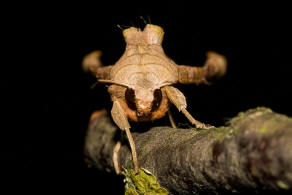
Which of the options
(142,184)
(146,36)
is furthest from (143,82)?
(142,184)

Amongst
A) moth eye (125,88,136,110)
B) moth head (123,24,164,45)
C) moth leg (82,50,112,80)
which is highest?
moth head (123,24,164,45)

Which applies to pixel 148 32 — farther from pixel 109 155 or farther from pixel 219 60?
pixel 109 155

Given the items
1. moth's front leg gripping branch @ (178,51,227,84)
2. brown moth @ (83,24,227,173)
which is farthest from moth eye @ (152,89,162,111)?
moth's front leg gripping branch @ (178,51,227,84)

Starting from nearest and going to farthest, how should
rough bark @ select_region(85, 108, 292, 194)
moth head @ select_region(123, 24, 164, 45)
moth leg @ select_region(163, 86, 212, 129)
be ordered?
rough bark @ select_region(85, 108, 292, 194)
moth leg @ select_region(163, 86, 212, 129)
moth head @ select_region(123, 24, 164, 45)

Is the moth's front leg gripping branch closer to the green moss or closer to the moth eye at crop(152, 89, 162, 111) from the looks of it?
the moth eye at crop(152, 89, 162, 111)

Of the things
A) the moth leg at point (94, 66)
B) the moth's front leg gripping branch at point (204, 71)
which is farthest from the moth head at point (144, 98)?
the moth leg at point (94, 66)

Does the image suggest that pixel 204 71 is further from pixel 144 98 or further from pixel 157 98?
pixel 144 98

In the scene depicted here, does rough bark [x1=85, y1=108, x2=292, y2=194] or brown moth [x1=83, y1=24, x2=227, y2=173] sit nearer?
rough bark [x1=85, y1=108, x2=292, y2=194]
